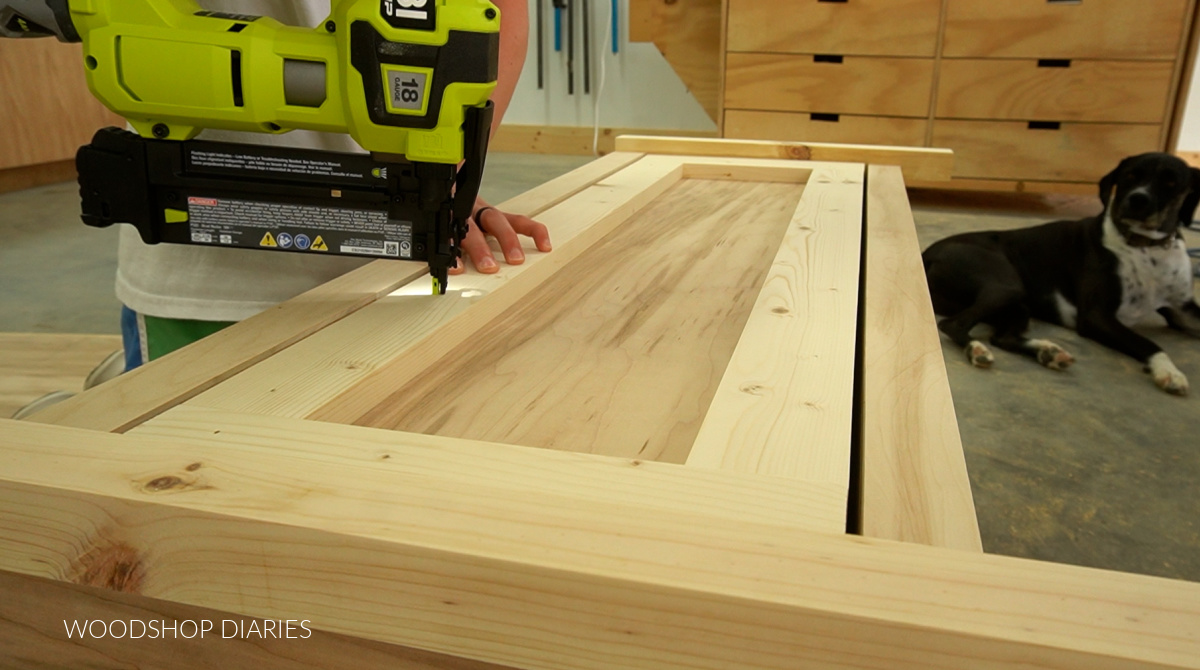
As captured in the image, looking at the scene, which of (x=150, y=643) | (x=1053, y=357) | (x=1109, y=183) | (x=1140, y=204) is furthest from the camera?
(x=1109, y=183)

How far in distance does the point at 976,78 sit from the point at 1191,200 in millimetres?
1268

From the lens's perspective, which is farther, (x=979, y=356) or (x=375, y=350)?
(x=979, y=356)

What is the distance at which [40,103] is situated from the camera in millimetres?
3848

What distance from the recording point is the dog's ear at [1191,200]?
7.89ft

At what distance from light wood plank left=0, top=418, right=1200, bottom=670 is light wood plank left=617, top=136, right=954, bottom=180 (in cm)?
154

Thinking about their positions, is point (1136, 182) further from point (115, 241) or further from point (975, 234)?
point (115, 241)

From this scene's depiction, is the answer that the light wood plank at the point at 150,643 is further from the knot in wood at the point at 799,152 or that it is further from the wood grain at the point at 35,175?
the wood grain at the point at 35,175

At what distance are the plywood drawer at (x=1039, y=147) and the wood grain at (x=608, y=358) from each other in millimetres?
2733

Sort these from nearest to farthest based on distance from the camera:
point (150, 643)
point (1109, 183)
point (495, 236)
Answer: point (150, 643) < point (495, 236) < point (1109, 183)

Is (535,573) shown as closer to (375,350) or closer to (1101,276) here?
(375,350)

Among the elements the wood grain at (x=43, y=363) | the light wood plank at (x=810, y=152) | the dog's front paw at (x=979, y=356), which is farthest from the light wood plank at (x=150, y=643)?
the dog's front paw at (x=979, y=356)

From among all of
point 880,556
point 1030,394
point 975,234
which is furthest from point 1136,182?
point 880,556

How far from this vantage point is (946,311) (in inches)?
100

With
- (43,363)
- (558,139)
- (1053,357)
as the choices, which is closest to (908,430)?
(43,363)
